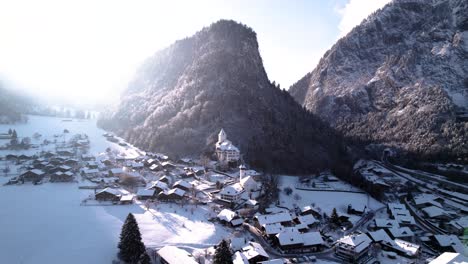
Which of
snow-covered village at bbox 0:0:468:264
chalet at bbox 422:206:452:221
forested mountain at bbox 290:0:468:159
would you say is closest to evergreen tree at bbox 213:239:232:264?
snow-covered village at bbox 0:0:468:264

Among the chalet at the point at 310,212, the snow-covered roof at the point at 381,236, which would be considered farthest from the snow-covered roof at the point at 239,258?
the snow-covered roof at the point at 381,236

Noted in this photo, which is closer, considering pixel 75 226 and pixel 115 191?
pixel 75 226

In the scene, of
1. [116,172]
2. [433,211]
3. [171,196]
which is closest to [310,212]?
[171,196]

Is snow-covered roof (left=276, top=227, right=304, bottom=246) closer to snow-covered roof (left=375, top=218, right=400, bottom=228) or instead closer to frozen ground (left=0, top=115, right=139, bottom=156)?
snow-covered roof (left=375, top=218, right=400, bottom=228)

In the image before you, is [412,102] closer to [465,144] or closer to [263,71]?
[465,144]

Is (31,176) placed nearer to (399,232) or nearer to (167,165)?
(167,165)

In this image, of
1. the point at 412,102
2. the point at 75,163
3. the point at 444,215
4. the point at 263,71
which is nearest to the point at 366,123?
the point at 412,102

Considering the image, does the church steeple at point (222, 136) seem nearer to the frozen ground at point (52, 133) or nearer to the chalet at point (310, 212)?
the frozen ground at point (52, 133)
